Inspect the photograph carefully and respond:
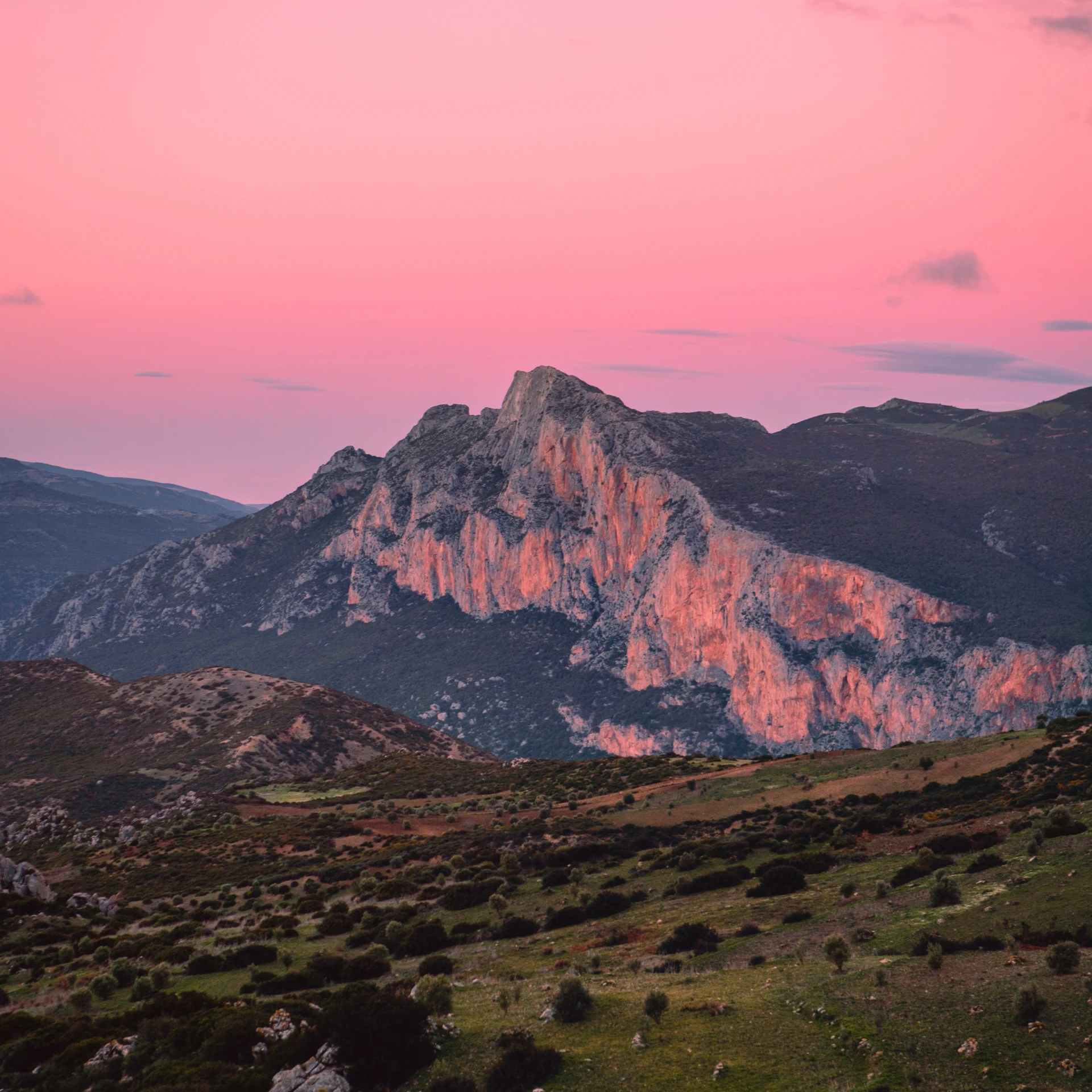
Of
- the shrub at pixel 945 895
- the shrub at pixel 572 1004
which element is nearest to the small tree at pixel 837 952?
the shrub at pixel 945 895

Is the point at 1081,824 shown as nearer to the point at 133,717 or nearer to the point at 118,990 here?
the point at 118,990

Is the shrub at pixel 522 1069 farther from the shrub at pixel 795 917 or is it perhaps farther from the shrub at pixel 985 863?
the shrub at pixel 985 863

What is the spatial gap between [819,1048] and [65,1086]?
1810 cm

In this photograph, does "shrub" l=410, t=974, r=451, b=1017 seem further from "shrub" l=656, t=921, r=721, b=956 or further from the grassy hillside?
"shrub" l=656, t=921, r=721, b=956

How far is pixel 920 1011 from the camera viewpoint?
20250mm

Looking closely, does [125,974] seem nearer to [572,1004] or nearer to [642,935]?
[642,935]

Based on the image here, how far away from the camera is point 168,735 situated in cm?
12850

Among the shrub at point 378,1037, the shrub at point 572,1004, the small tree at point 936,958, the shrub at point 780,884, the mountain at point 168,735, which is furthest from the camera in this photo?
the mountain at point 168,735

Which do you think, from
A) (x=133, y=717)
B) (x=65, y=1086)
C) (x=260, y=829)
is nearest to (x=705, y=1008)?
(x=65, y=1086)

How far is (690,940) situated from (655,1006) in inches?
351

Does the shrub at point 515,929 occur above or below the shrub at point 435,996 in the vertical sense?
below

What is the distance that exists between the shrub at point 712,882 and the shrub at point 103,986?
22.0m

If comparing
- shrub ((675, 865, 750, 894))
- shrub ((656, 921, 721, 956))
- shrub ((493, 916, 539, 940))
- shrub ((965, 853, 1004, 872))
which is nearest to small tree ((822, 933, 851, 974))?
shrub ((656, 921, 721, 956))

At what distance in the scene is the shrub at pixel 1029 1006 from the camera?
61.4 feet
